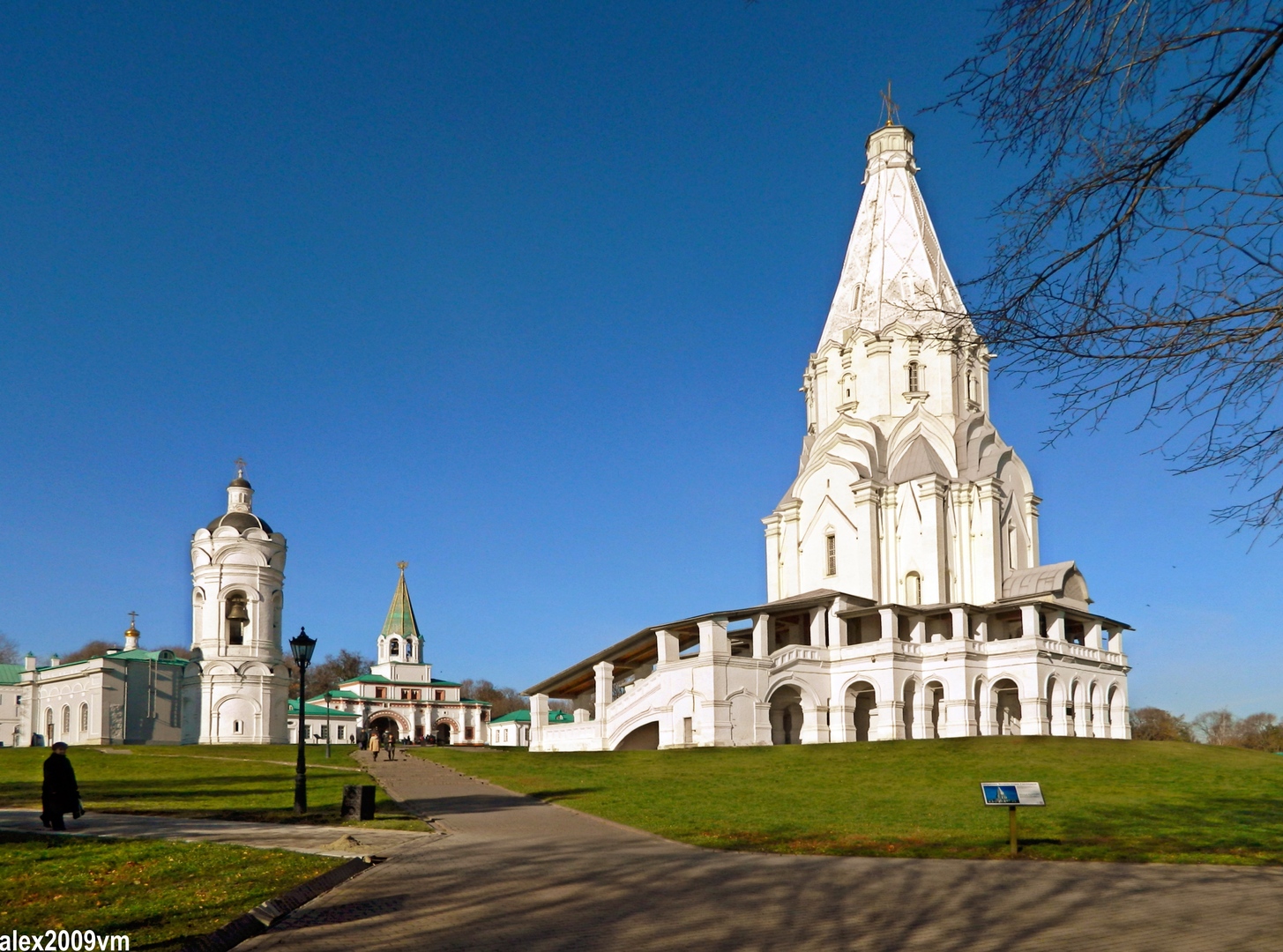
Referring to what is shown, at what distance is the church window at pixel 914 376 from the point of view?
5244cm

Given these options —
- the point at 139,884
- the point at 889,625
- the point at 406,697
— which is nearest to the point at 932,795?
the point at 139,884

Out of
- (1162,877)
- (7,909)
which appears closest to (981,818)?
(1162,877)

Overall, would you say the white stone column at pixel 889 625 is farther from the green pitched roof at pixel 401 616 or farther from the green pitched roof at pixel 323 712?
the green pitched roof at pixel 401 616

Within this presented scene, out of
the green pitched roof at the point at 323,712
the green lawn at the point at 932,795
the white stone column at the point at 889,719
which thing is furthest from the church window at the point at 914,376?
the green pitched roof at the point at 323,712

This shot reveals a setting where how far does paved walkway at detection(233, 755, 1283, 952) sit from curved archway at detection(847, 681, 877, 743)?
31.6 m

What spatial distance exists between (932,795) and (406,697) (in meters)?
79.3

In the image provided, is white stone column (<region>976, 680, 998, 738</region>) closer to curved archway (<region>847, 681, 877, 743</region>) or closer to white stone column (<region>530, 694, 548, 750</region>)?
curved archway (<region>847, 681, 877, 743</region>)

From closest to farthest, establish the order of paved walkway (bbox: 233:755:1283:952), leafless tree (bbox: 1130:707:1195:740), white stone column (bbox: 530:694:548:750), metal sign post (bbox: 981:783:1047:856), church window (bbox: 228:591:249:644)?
paved walkway (bbox: 233:755:1283:952)
metal sign post (bbox: 981:783:1047:856)
white stone column (bbox: 530:694:548:750)
church window (bbox: 228:591:249:644)
leafless tree (bbox: 1130:707:1195:740)

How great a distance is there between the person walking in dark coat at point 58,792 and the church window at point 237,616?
138 ft

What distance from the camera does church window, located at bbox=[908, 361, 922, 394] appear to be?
52.4 meters

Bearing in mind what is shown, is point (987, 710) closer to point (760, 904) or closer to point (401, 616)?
point (760, 904)

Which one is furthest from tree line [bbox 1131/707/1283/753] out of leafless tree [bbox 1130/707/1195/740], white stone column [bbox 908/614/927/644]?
white stone column [bbox 908/614/927/644]

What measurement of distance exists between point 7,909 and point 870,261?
5042 cm

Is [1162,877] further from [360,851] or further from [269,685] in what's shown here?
[269,685]
